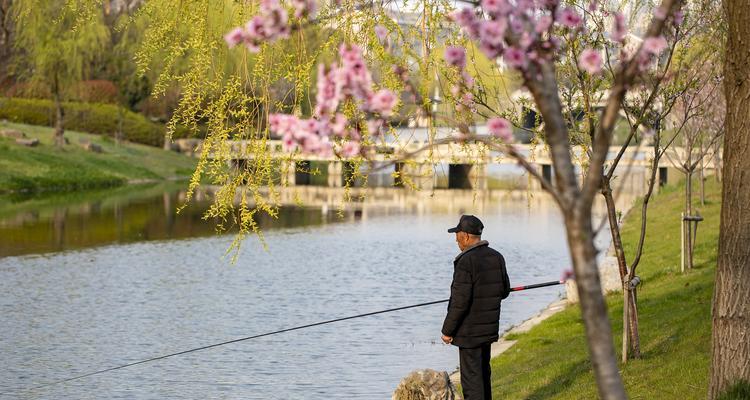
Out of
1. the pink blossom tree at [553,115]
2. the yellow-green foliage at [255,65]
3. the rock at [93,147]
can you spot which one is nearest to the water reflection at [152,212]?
the rock at [93,147]

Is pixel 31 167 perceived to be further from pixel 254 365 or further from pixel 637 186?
pixel 254 365

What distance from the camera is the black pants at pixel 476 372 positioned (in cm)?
939

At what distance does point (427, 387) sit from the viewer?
990 centimetres

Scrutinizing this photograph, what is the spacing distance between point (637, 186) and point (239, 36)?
2099 inches

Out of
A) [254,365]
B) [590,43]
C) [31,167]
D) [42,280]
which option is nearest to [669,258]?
[254,365]

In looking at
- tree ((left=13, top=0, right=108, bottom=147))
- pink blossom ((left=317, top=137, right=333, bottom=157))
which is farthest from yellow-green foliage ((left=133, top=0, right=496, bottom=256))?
tree ((left=13, top=0, right=108, bottom=147))

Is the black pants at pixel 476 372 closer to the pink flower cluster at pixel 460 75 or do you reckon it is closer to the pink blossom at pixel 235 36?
the pink flower cluster at pixel 460 75

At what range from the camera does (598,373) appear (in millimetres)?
4855

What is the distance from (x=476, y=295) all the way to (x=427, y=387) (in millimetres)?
1085

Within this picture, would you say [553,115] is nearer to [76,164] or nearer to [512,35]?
[512,35]

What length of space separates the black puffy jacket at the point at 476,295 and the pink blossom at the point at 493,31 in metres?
4.52

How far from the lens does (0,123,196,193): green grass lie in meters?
48.9

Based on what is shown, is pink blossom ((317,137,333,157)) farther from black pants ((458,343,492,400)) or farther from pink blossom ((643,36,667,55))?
black pants ((458,343,492,400))

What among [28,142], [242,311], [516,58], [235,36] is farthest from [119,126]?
[516,58]
